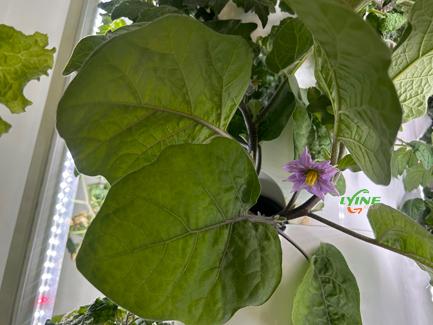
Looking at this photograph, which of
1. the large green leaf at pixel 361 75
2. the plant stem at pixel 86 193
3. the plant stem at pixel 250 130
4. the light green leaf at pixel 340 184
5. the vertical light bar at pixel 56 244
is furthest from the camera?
the plant stem at pixel 86 193

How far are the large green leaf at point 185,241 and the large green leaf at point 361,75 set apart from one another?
122mm

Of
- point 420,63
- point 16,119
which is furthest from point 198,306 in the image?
point 16,119

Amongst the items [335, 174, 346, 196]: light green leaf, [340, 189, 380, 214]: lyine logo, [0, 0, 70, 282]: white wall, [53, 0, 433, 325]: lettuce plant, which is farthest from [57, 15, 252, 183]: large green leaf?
[0, 0, 70, 282]: white wall

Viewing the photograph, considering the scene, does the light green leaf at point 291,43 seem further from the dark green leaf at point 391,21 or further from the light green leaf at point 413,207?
the light green leaf at point 413,207

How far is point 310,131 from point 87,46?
37cm

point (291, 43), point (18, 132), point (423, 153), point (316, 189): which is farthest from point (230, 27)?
point (18, 132)

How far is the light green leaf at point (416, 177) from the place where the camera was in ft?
2.54

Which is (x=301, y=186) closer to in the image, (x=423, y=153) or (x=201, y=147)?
(x=201, y=147)

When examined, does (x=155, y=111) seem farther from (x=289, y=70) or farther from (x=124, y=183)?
(x=289, y=70)

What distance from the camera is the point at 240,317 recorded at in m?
0.55

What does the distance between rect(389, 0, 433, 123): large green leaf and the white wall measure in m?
0.84

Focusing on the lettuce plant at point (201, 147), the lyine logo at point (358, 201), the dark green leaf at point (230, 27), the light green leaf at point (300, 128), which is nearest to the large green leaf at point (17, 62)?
the lettuce plant at point (201, 147)

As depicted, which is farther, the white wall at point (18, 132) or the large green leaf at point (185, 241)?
the white wall at point (18, 132)

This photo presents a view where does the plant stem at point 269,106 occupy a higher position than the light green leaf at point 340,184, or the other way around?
the plant stem at point 269,106
